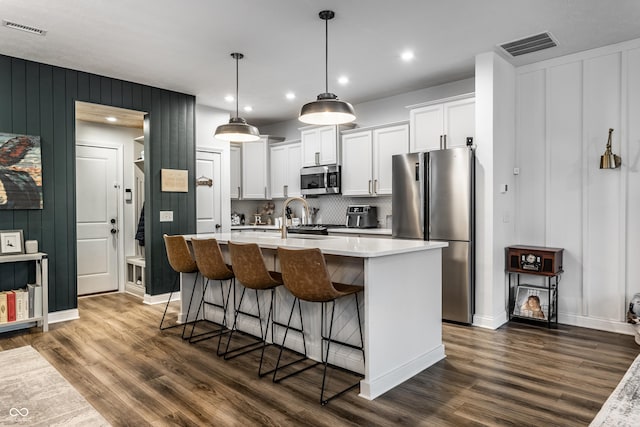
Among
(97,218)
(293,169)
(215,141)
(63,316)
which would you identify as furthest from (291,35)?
(97,218)

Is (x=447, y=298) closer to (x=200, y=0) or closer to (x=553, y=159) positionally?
(x=553, y=159)

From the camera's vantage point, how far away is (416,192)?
182 inches

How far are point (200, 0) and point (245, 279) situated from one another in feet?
7.08

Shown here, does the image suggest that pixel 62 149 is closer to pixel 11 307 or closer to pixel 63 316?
pixel 11 307

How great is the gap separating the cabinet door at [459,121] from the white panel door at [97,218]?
488 centimetres

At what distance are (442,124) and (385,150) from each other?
3.24ft

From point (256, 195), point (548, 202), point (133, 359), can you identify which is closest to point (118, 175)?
point (256, 195)

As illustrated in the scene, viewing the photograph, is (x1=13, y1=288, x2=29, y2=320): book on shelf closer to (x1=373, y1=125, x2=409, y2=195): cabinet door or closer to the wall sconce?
(x1=373, y1=125, x2=409, y2=195): cabinet door

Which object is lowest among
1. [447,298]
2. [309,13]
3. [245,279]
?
[447,298]

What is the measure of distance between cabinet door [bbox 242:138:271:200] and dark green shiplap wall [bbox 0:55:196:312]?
185 centimetres

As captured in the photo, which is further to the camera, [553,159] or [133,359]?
[553,159]

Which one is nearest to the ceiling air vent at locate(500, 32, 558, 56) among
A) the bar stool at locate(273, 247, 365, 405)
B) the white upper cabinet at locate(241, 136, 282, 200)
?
the bar stool at locate(273, 247, 365, 405)

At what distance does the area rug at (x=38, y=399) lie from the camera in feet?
3.92

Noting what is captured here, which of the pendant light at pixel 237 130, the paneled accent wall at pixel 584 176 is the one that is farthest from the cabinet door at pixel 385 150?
the pendant light at pixel 237 130
